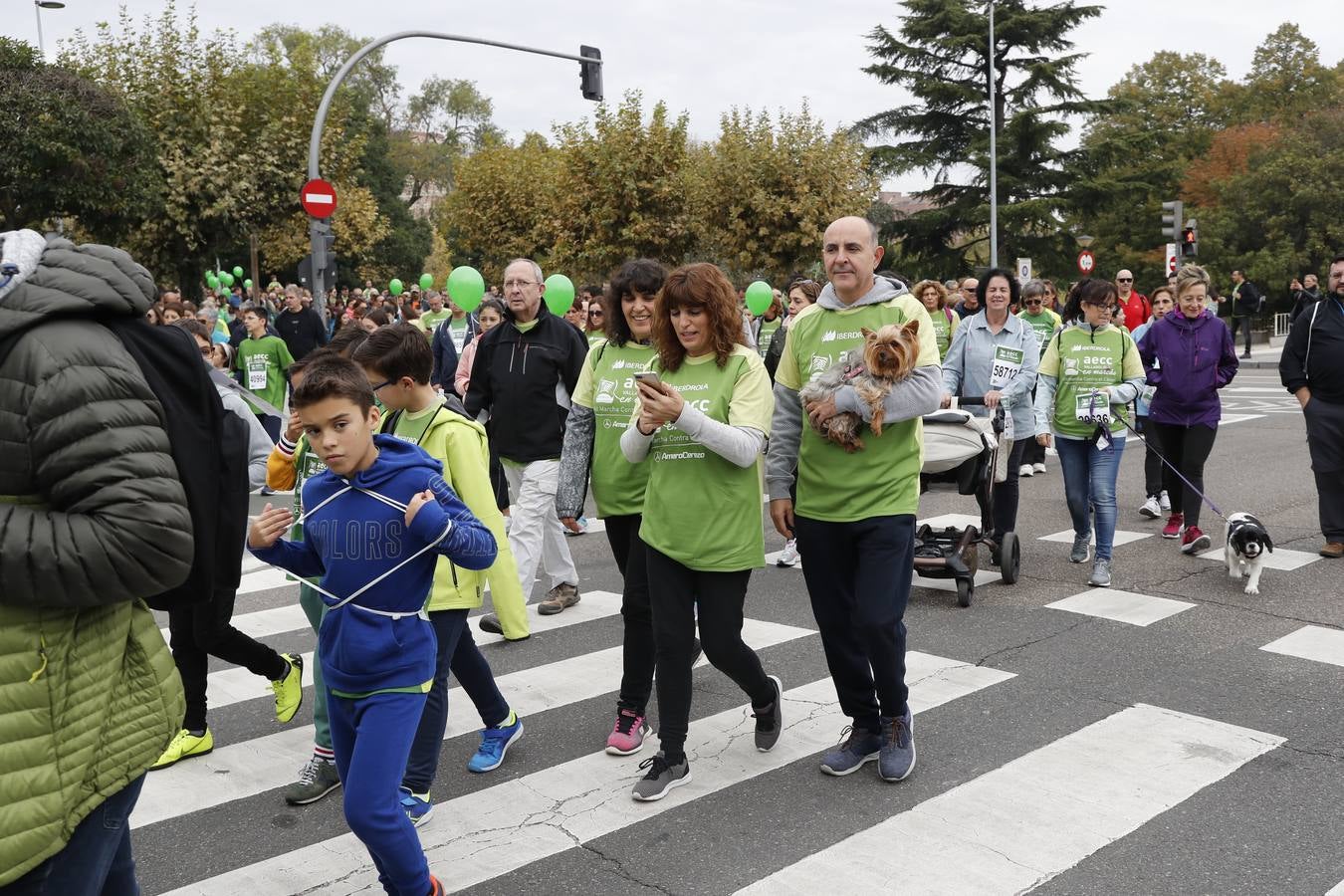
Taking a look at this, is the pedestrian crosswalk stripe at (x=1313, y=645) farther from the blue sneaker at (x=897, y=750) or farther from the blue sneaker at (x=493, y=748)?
the blue sneaker at (x=493, y=748)

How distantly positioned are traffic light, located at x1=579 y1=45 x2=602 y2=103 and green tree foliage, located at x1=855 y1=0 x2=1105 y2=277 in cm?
2500

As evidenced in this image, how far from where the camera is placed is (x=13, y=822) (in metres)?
2.01

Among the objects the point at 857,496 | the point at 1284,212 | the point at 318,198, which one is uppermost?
the point at 1284,212

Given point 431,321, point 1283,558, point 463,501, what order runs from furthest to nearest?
point 431,321 → point 1283,558 → point 463,501

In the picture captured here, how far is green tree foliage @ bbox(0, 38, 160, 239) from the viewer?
851 inches

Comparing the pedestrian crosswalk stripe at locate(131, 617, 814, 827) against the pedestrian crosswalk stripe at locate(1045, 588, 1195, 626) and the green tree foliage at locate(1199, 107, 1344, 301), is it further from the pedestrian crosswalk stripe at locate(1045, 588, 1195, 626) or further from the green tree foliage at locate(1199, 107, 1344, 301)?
the green tree foliage at locate(1199, 107, 1344, 301)

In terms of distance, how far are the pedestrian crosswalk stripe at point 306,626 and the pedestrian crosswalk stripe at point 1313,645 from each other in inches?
148

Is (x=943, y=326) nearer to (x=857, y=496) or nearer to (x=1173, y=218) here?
(x=857, y=496)

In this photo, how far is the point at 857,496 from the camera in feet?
14.1

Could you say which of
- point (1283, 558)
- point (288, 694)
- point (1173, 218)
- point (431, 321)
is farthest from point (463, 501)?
point (1173, 218)

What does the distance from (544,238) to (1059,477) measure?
91.8 ft

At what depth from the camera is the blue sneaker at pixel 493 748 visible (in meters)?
4.69

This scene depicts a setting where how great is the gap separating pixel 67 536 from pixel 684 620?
2.55 meters

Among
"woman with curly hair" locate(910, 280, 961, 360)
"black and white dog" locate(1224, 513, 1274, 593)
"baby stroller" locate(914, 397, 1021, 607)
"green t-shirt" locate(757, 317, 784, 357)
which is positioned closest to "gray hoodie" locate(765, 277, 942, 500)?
"baby stroller" locate(914, 397, 1021, 607)
